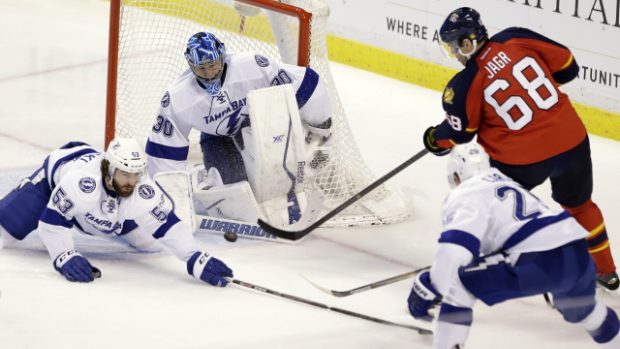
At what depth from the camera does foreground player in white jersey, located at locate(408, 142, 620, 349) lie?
3941 millimetres

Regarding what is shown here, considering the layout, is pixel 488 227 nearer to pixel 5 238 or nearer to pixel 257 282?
pixel 257 282

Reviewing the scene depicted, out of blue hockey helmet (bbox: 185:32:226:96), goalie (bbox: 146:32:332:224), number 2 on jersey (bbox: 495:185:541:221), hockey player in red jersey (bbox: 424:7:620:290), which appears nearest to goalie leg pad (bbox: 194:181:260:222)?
goalie (bbox: 146:32:332:224)

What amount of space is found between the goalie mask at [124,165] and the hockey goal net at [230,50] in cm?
93

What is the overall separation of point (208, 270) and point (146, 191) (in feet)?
1.16

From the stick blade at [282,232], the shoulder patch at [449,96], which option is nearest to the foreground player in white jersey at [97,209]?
the stick blade at [282,232]

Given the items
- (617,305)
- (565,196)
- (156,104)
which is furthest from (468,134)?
(156,104)

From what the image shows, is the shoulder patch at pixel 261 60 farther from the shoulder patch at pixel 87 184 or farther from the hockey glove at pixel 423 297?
the hockey glove at pixel 423 297

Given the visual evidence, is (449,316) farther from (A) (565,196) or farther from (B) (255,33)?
(B) (255,33)

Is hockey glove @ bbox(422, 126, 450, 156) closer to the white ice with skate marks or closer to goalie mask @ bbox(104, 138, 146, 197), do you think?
the white ice with skate marks

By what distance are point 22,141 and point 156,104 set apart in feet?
2.85

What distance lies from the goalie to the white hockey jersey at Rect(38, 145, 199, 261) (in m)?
0.48

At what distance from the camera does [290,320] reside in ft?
15.2

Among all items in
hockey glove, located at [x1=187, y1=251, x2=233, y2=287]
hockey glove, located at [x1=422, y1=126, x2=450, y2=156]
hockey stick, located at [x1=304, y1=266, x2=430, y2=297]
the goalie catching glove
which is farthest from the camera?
the goalie catching glove

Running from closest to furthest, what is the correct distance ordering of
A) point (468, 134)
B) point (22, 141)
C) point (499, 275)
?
1. point (499, 275)
2. point (468, 134)
3. point (22, 141)
